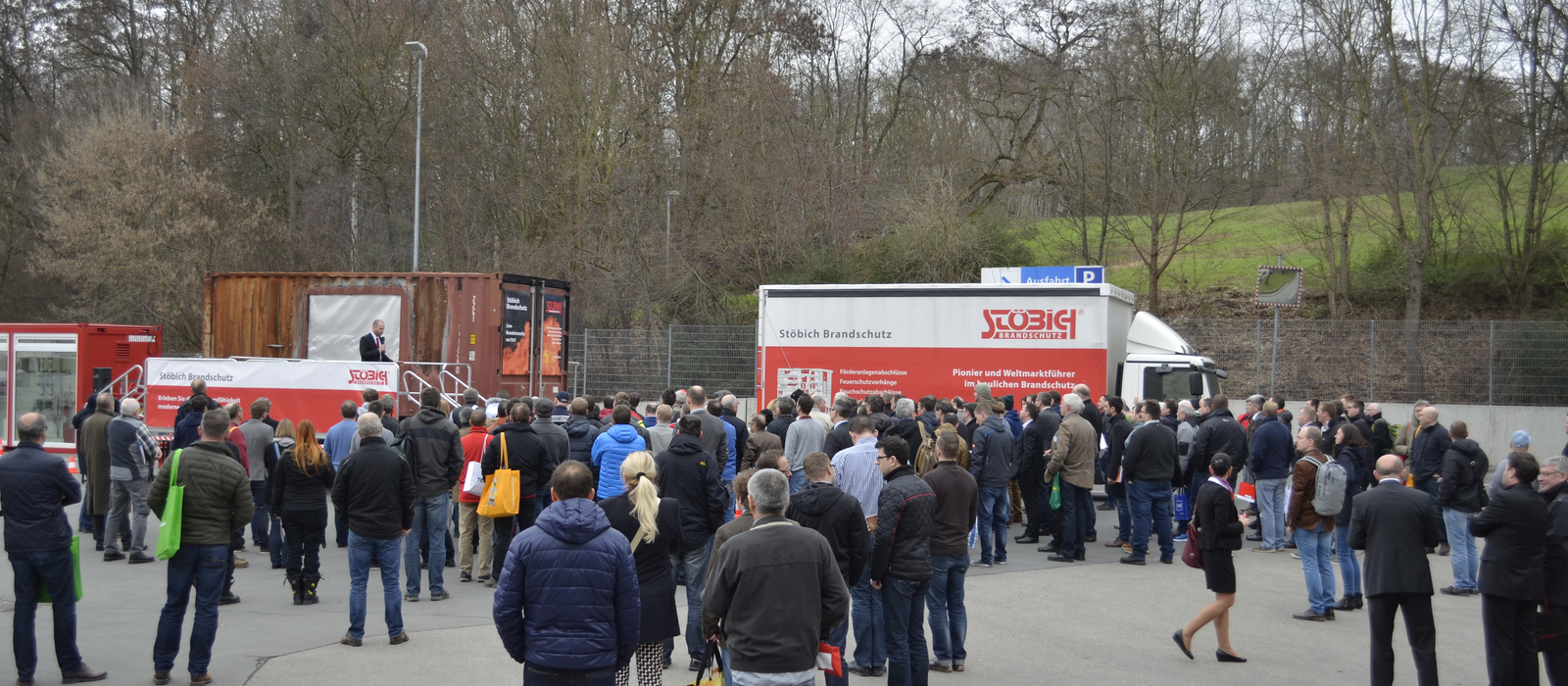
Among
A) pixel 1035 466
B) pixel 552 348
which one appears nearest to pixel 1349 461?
pixel 1035 466

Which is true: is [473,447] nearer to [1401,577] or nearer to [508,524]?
[508,524]

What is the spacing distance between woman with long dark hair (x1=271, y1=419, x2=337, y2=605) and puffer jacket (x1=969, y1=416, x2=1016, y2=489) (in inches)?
248

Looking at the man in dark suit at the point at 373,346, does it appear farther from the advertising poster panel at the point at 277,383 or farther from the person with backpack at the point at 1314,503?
the person with backpack at the point at 1314,503

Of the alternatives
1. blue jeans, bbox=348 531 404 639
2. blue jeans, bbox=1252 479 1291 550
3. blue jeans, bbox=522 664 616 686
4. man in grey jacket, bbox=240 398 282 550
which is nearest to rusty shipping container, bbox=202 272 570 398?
man in grey jacket, bbox=240 398 282 550

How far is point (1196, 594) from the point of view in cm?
998

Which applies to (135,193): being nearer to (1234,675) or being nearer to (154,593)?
(154,593)

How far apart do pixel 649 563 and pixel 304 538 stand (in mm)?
4301

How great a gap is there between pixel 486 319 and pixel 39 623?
9.34m

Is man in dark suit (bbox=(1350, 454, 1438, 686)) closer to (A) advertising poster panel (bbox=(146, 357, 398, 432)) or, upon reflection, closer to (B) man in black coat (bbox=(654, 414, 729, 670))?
(B) man in black coat (bbox=(654, 414, 729, 670))

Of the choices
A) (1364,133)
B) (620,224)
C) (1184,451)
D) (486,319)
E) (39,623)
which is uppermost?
(1364,133)

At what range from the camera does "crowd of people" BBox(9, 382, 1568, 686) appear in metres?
4.62

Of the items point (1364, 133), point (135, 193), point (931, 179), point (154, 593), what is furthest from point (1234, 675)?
point (135, 193)

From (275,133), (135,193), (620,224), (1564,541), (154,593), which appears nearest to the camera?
(1564,541)

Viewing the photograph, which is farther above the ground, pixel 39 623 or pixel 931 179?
pixel 931 179
